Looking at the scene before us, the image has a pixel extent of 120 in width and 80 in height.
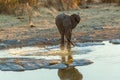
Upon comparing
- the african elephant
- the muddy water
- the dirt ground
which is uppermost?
the african elephant

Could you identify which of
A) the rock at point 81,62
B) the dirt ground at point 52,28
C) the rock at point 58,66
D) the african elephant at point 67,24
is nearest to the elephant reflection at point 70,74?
the rock at point 58,66

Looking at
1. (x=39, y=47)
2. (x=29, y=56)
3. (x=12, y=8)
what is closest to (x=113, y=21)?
(x=12, y=8)

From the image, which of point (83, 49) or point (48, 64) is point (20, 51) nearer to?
point (83, 49)

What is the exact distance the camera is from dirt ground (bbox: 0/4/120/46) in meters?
19.6

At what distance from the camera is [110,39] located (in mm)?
18984

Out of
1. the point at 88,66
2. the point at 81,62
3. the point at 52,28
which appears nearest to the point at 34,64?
the point at 81,62

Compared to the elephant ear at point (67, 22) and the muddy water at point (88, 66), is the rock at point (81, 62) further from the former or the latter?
the elephant ear at point (67, 22)

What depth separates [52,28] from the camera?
22516mm

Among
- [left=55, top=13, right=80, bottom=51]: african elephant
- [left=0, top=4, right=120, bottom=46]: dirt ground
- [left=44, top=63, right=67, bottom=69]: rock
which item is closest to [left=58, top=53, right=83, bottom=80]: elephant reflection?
[left=44, top=63, right=67, bottom=69]: rock

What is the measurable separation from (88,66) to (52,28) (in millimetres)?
9686

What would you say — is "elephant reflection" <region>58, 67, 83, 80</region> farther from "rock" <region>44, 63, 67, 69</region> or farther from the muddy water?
"rock" <region>44, 63, 67, 69</region>

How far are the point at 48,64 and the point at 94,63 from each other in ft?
4.33

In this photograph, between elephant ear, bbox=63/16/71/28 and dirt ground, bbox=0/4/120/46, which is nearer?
elephant ear, bbox=63/16/71/28

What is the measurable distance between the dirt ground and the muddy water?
2.26 metres
